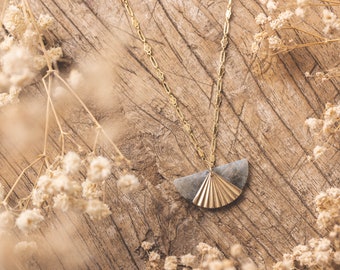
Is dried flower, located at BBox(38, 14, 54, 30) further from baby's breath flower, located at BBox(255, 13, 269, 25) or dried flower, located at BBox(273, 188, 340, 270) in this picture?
dried flower, located at BBox(273, 188, 340, 270)

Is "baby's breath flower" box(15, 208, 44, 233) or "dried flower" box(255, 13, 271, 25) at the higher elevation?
"dried flower" box(255, 13, 271, 25)

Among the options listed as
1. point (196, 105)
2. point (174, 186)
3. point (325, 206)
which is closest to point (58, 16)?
point (196, 105)

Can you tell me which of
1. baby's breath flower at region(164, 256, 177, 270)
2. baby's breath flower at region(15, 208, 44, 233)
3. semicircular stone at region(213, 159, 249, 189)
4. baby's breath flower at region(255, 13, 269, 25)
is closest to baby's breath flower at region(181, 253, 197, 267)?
baby's breath flower at region(164, 256, 177, 270)

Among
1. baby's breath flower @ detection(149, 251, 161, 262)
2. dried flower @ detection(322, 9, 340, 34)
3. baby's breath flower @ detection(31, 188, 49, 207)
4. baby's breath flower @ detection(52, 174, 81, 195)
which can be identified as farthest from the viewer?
baby's breath flower @ detection(149, 251, 161, 262)

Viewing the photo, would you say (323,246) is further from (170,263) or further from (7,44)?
(7,44)

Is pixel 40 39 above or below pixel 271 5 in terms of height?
A: above

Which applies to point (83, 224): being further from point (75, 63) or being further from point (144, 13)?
point (144, 13)

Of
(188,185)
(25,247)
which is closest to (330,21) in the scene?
(188,185)
